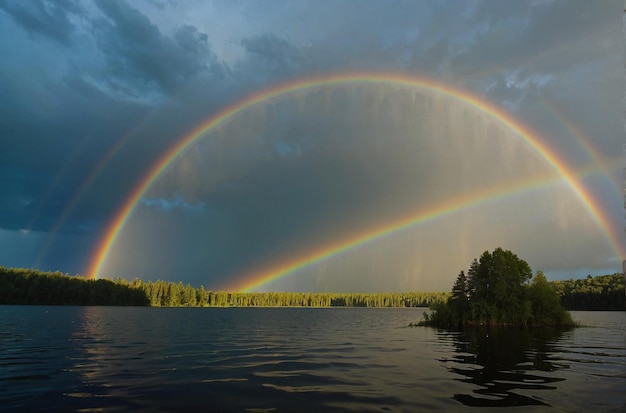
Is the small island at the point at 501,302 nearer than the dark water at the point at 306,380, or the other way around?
the dark water at the point at 306,380

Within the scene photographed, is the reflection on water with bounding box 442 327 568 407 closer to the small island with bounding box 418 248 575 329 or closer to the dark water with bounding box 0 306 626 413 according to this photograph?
the dark water with bounding box 0 306 626 413

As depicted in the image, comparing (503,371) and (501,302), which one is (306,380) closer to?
(503,371)

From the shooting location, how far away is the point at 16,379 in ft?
Answer: 79.3

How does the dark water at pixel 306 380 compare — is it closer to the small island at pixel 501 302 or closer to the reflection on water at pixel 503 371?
the reflection on water at pixel 503 371

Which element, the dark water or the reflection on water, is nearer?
the dark water

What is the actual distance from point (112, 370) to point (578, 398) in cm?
2845

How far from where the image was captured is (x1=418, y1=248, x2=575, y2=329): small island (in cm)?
8294

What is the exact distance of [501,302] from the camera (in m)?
84.5

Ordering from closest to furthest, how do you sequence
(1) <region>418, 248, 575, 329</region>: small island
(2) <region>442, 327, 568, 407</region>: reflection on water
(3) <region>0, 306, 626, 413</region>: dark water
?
1. (3) <region>0, 306, 626, 413</region>: dark water
2. (2) <region>442, 327, 568, 407</region>: reflection on water
3. (1) <region>418, 248, 575, 329</region>: small island

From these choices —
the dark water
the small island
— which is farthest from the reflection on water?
the small island

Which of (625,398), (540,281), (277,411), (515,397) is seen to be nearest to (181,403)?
(277,411)

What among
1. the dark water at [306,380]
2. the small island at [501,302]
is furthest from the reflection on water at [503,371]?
the small island at [501,302]

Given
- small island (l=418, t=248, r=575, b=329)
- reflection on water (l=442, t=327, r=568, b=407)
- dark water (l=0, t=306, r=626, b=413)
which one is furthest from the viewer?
small island (l=418, t=248, r=575, b=329)

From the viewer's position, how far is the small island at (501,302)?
272 ft
